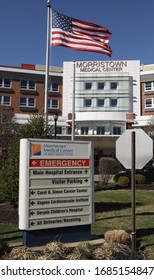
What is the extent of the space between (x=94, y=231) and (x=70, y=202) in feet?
6.70

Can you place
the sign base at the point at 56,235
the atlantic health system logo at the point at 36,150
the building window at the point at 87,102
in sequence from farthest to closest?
the building window at the point at 87,102 < the atlantic health system logo at the point at 36,150 < the sign base at the point at 56,235

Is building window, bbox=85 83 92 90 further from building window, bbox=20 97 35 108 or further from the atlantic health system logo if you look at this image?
the atlantic health system logo

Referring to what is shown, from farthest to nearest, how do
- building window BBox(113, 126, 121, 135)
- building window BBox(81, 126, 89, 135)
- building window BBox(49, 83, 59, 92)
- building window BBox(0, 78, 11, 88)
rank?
building window BBox(49, 83, 59, 92), building window BBox(0, 78, 11, 88), building window BBox(81, 126, 89, 135), building window BBox(113, 126, 121, 135)

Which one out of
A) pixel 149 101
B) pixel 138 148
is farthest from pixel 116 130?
pixel 138 148

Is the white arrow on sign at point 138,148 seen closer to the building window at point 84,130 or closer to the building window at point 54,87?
the building window at point 84,130

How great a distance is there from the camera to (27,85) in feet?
219

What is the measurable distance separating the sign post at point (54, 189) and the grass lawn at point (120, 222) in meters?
1.18

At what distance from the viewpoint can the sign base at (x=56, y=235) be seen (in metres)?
8.44

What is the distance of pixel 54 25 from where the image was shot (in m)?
18.8

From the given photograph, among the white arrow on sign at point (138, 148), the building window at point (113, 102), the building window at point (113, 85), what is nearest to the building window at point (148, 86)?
the building window at point (113, 85)

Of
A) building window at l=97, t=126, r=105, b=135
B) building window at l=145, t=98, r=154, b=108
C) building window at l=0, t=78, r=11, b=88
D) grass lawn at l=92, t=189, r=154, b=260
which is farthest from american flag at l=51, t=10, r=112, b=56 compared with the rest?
building window at l=145, t=98, r=154, b=108

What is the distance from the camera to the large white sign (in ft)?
27.9

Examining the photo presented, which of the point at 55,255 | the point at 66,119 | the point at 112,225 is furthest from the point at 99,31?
the point at 66,119

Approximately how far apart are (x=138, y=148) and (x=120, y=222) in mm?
4668
